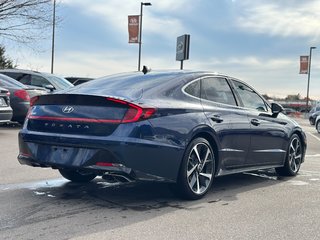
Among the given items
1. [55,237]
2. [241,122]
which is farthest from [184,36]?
[55,237]

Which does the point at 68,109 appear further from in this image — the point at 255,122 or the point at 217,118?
the point at 255,122

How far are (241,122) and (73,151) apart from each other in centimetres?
238

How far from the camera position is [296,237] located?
14.4ft

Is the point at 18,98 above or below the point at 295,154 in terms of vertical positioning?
above

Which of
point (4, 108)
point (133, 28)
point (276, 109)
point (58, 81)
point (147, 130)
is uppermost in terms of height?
point (133, 28)

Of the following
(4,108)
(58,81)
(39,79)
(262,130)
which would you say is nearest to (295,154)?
(262,130)

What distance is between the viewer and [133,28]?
2856cm

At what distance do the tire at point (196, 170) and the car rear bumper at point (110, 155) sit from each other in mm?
151

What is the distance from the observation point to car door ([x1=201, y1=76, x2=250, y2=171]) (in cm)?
593

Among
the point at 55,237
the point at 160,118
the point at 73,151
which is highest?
the point at 160,118

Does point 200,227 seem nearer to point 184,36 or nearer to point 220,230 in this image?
point 220,230

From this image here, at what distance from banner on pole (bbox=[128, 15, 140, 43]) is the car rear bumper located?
23.5 metres

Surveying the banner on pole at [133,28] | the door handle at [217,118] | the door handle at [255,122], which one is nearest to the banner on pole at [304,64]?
the banner on pole at [133,28]

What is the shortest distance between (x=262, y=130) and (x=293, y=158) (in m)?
1.27
